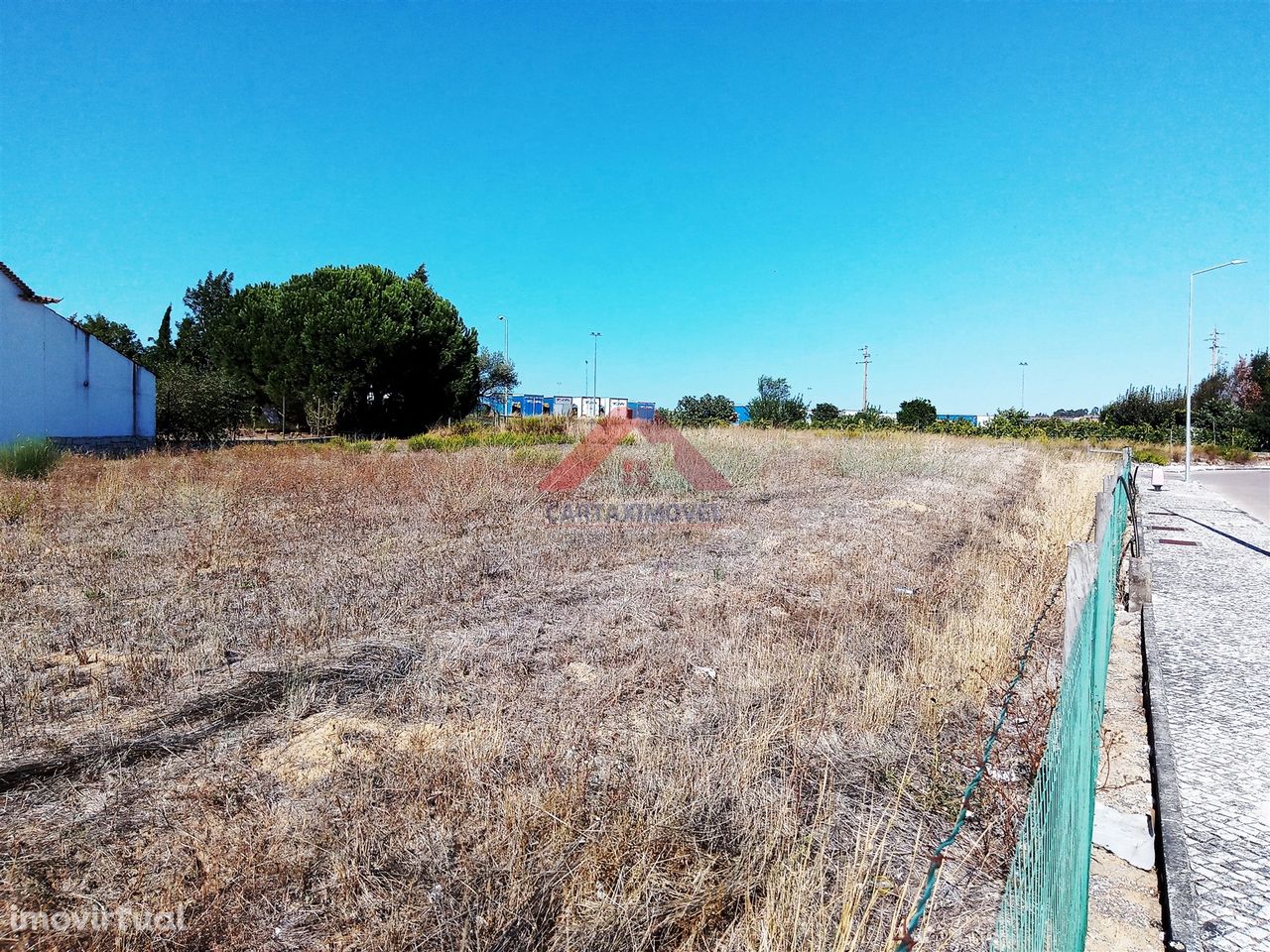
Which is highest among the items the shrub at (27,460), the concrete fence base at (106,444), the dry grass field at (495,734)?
the concrete fence base at (106,444)

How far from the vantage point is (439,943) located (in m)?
1.87

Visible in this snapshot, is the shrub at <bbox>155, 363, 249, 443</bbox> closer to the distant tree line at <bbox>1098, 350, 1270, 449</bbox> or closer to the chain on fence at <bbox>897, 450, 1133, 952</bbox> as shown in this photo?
the chain on fence at <bbox>897, 450, 1133, 952</bbox>

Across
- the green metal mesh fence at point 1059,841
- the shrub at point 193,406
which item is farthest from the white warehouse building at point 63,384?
the green metal mesh fence at point 1059,841

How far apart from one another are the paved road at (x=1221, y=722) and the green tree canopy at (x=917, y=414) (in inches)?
1151

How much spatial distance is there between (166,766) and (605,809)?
200cm

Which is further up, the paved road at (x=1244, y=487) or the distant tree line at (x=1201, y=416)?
the distant tree line at (x=1201, y=416)

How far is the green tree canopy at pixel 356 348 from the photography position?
2609cm

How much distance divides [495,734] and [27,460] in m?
13.0

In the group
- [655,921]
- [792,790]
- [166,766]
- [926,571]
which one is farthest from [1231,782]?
[166,766]

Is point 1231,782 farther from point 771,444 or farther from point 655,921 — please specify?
point 771,444

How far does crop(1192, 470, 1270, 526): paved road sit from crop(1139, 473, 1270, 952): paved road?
22.8 ft

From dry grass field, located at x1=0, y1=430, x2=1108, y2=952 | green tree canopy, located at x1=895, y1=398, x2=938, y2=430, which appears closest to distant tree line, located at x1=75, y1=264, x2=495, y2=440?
dry grass field, located at x1=0, y1=430, x2=1108, y2=952

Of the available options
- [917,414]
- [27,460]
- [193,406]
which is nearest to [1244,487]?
[917,414]

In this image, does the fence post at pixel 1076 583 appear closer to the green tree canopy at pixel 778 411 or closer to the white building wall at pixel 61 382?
the white building wall at pixel 61 382
